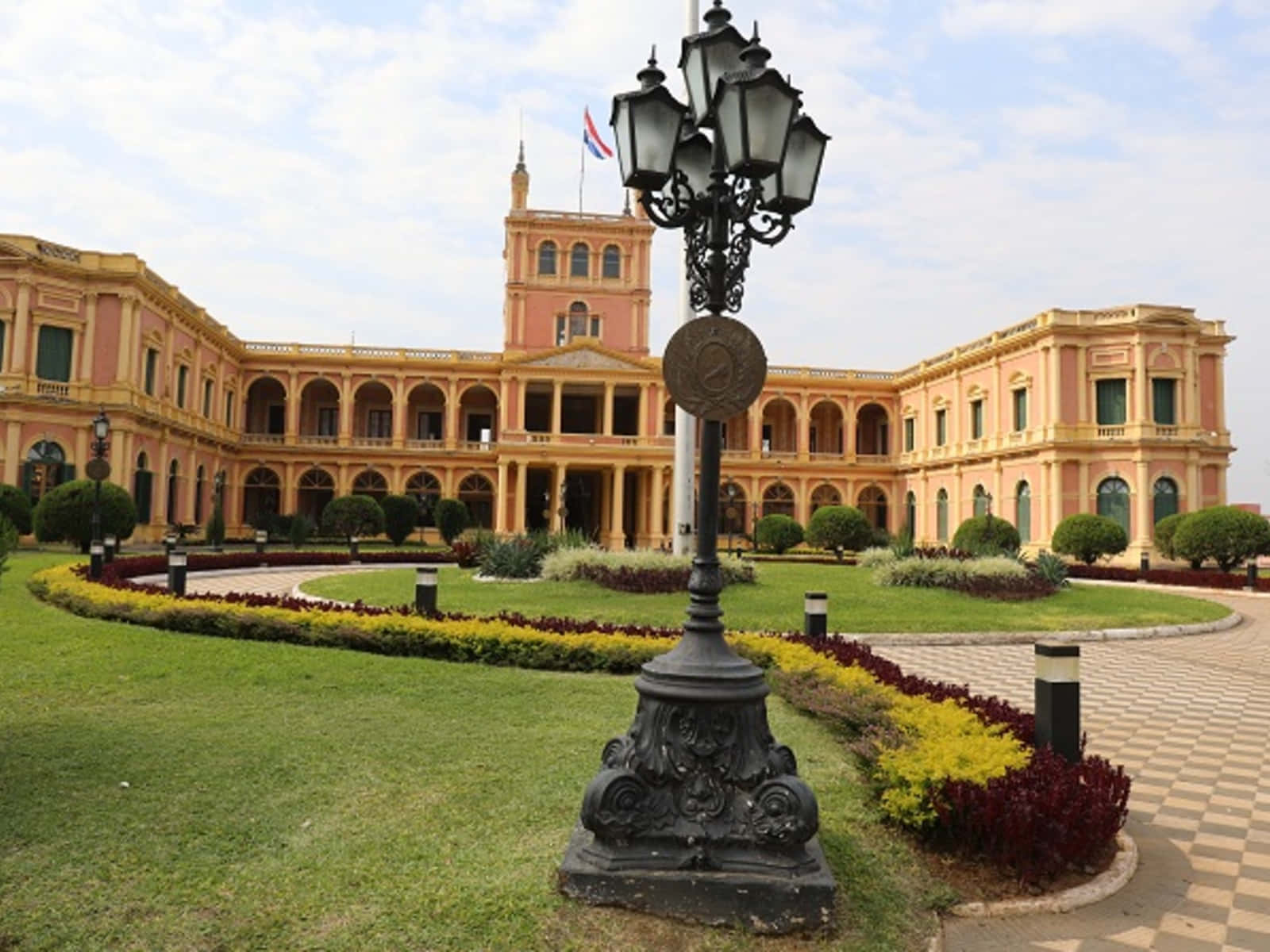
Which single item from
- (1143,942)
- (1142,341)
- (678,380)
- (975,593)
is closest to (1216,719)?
(1143,942)

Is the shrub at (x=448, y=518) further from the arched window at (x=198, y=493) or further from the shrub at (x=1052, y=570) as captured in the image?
the shrub at (x=1052, y=570)

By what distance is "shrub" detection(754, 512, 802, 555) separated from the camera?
35594 mm

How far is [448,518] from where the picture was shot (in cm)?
3741

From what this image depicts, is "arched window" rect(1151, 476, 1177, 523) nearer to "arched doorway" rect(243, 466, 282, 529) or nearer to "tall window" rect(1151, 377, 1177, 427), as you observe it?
"tall window" rect(1151, 377, 1177, 427)

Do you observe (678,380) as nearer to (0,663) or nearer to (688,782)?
(688,782)

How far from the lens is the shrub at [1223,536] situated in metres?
25.4

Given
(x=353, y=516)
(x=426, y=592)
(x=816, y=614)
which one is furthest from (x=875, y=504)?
(x=426, y=592)

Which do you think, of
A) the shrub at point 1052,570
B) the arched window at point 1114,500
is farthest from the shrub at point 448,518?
the arched window at point 1114,500

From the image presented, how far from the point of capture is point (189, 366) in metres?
35.8

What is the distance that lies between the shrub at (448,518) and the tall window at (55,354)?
1409cm

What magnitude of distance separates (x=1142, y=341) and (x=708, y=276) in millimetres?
32813

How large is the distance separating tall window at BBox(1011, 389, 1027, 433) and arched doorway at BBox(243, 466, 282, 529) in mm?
33756

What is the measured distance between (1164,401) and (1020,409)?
5.16 meters

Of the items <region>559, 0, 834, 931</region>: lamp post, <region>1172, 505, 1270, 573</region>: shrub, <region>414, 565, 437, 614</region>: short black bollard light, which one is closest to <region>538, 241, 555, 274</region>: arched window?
<region>1172, 505, 1270, 573</region>: shrub
